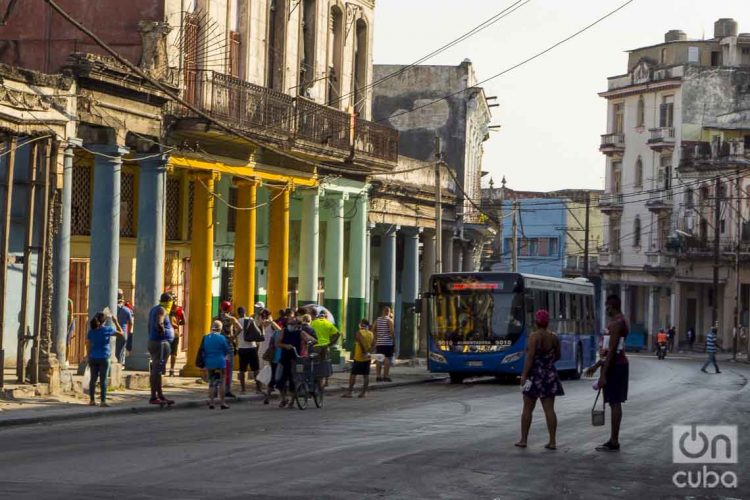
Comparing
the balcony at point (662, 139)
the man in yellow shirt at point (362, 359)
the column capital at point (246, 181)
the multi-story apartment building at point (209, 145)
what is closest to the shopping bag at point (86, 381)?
the multi-story apartment building at point (209, 145)

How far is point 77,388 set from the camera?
84.6ft

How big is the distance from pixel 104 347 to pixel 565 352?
1981cm

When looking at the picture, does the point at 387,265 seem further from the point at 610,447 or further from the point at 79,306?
the point at 610,447

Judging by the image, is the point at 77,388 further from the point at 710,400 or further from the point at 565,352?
the point at 565,352

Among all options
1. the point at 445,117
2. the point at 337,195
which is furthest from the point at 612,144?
the point at 337,195

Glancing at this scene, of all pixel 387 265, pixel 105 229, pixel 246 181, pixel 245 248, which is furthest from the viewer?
pixel 387 265

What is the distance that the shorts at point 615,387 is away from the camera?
1862 centimetres

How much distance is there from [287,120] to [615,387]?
1738 centimetres

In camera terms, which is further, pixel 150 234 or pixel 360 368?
pixel 360 368

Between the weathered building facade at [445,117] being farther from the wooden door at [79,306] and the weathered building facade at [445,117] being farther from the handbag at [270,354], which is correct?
the handbag at [270,354]

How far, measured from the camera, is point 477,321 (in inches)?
1495

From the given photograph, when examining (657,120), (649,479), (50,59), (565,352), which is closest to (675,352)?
(657,120)

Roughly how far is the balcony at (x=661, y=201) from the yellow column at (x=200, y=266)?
211 feet

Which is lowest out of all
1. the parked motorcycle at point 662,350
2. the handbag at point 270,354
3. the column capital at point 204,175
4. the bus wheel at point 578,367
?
the parked motorcycle at point 662,350
